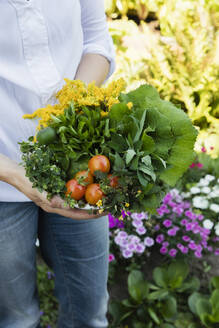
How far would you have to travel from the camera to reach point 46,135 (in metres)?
0.89

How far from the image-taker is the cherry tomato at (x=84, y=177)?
0.90 m

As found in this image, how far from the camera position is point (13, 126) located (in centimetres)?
102

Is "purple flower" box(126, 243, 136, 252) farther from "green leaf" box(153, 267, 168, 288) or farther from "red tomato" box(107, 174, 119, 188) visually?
"red tomato" box(107, 174, 119, 188)

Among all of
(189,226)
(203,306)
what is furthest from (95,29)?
(203,306)

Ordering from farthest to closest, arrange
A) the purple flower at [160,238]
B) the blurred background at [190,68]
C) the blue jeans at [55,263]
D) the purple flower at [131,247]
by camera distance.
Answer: the blurred background at [190,68]
the purple flower at [160,238]
the purple flower at [131,247]
the blue jeans at [55,263]

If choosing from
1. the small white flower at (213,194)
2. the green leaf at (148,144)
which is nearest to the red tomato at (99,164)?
the green leaf at (148,144)

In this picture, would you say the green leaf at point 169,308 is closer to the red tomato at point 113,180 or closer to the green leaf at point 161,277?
the green leaf at point 161,277

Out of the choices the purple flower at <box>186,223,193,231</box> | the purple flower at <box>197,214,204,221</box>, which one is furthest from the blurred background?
the purple flower at <box>186,223,193,231</box>

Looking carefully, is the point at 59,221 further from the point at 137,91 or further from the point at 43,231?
the point at 137,91

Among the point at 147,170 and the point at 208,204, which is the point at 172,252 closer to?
the point at 208,204

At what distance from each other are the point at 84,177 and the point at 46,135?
158mm

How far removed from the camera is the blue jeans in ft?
3.66

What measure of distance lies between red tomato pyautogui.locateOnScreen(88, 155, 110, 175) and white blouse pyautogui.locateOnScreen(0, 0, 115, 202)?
269mm

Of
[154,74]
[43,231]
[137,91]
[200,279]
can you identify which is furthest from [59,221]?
[154,74]
